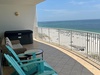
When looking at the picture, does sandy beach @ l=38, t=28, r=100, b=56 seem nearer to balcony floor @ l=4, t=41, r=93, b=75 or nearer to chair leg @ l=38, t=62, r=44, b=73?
balcony floor @ l=4, t=41, r=93, b=75

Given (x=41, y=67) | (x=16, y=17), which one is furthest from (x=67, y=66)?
(x=16, y=17)

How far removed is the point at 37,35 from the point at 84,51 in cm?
486

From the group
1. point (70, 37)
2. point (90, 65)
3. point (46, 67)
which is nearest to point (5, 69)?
point (46, 67)

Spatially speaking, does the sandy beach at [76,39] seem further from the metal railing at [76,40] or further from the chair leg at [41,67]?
the chair leg at [41,67]

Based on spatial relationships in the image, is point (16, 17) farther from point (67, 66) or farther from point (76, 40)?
point (67, 66)

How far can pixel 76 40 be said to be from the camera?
20.9ft

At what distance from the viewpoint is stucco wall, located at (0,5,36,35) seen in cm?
865

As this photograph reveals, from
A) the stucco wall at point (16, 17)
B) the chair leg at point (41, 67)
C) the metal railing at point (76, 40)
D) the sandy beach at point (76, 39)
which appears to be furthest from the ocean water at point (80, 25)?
the chair leg at point (41, 67)

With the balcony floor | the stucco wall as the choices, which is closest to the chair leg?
the balcony floor

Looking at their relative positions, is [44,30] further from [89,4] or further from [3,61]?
[89,4]

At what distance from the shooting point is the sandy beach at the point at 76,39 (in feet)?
15.9

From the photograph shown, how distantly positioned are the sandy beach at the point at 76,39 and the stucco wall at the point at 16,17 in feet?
3.06

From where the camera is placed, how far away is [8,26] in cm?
885

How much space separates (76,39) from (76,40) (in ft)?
0.21
